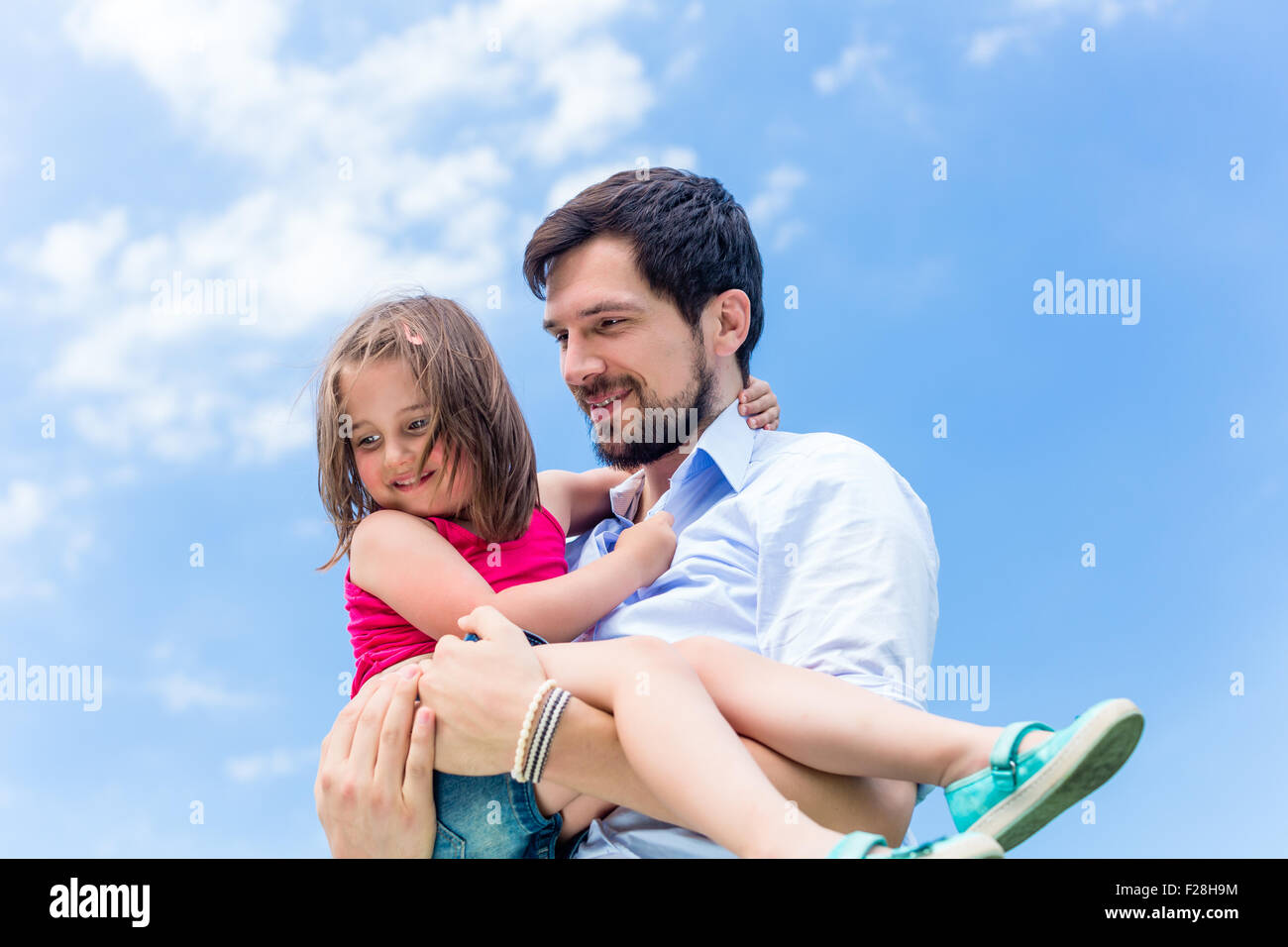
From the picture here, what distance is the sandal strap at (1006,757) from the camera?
1.70m

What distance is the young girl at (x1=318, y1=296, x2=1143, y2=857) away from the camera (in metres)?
1.65

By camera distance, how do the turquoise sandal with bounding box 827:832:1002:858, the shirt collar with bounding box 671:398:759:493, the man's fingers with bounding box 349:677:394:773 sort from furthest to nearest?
the shirt collar with bounding box 671:398:759:493 → the man's fingers with bounding box 349:677:394:773 → the turquoise sandal with bounding box 827:832:1002:858

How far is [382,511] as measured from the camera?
2508 mm

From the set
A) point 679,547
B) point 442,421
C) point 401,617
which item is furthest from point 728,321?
point 401,617

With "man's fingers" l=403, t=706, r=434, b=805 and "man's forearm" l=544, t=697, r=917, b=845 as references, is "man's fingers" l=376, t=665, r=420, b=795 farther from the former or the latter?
"man's forearm" l=544, t=697, r=917, b=845

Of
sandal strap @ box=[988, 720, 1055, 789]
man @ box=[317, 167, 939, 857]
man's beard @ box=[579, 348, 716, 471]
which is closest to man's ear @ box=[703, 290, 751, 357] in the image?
man @ box=[317, 167, 939, 857]

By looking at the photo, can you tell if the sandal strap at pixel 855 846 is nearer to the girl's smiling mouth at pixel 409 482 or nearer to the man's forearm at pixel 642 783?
the man's forearm at pixel 642 783

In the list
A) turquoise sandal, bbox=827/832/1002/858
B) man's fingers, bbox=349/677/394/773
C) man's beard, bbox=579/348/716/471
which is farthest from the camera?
man's beard, bbox=579/348/716/471

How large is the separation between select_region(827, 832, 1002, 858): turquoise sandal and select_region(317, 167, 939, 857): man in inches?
15.5

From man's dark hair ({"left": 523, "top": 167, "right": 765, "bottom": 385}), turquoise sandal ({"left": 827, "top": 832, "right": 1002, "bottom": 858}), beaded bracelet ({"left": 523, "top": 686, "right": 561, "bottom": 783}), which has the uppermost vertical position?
man's dark hair ({"left": 523, "top": 167, "right": 765, "bottom": 385})

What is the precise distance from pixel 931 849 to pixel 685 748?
398mm

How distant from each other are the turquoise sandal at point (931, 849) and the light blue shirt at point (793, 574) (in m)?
0.58
